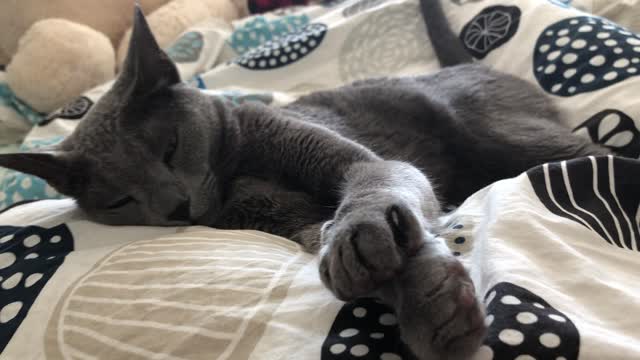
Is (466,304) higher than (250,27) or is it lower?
higher

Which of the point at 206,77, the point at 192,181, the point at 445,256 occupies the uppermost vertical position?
the point at 445,256

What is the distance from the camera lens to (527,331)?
0.48m

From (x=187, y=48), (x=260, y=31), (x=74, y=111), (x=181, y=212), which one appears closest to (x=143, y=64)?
(x=181, y=212)

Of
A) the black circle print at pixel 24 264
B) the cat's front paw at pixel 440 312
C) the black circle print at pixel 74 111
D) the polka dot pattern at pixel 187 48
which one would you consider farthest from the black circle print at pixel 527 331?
the polka dot pattern at pixel 187 48

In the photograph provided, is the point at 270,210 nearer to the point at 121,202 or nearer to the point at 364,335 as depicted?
the point at 121,202

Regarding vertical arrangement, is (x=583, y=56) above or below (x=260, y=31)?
above

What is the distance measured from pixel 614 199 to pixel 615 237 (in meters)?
0.07

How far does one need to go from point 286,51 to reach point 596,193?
1.14m

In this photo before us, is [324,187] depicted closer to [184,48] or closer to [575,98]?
[575,98]

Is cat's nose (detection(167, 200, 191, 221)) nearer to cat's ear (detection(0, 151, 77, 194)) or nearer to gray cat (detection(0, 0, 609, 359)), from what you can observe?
gray cat (detection(0, 0, 609, 359))

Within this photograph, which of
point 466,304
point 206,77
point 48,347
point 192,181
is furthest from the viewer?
point 206,77

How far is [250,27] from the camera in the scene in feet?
6.29

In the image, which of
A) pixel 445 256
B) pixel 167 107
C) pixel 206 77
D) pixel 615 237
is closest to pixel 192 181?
pixel 167 107

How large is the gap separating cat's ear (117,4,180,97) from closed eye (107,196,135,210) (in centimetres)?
20
